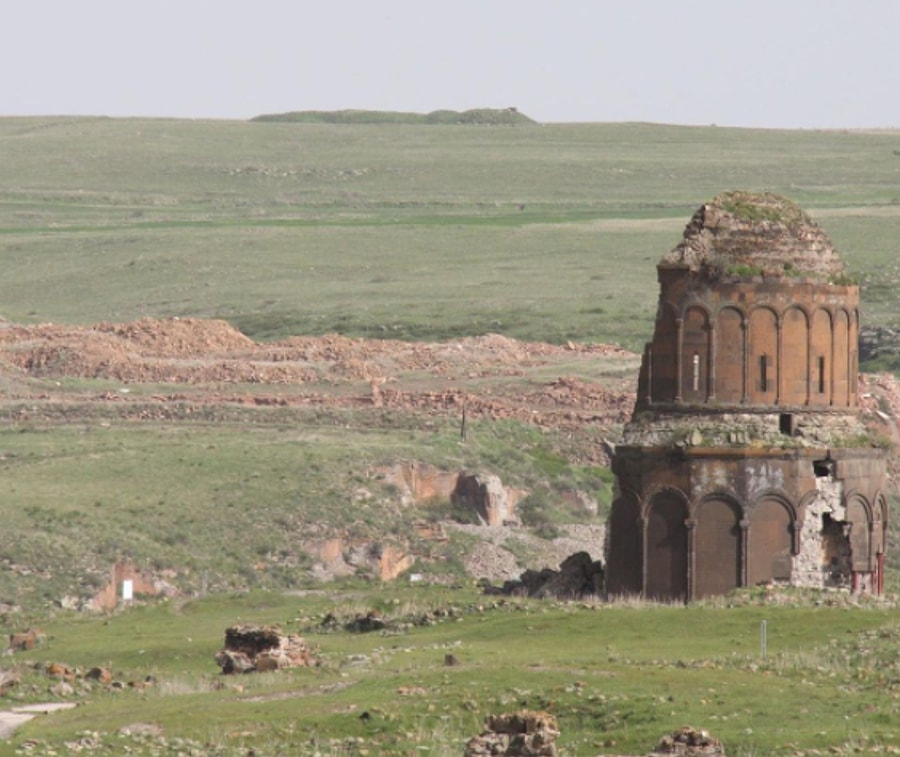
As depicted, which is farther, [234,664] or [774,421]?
[774,421]

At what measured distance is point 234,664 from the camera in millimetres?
36188

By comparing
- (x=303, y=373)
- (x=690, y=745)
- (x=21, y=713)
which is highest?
(x=690, y=745)

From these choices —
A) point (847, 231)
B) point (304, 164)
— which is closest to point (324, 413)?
point (847, 231)

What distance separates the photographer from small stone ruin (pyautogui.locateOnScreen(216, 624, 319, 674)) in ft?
118

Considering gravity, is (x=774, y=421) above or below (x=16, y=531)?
above

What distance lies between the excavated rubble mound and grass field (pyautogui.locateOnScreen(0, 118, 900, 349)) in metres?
48.0

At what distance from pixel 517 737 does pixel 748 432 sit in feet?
58.8

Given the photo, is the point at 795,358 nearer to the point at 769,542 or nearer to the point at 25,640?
the point at 769,542

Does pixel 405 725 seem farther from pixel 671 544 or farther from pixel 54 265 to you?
pixel 54 265

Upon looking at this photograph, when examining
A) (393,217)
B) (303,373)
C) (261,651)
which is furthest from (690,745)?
(393,217)

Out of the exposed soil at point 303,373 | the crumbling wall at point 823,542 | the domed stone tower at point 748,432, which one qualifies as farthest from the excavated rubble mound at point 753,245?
the exposed soil at point 303,373

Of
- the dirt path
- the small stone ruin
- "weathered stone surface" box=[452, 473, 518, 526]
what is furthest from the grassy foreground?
"weathered stone surface" box=[452, 473, 518, 526]

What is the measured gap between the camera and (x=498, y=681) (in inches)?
1265

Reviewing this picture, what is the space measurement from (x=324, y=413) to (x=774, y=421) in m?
28.5
